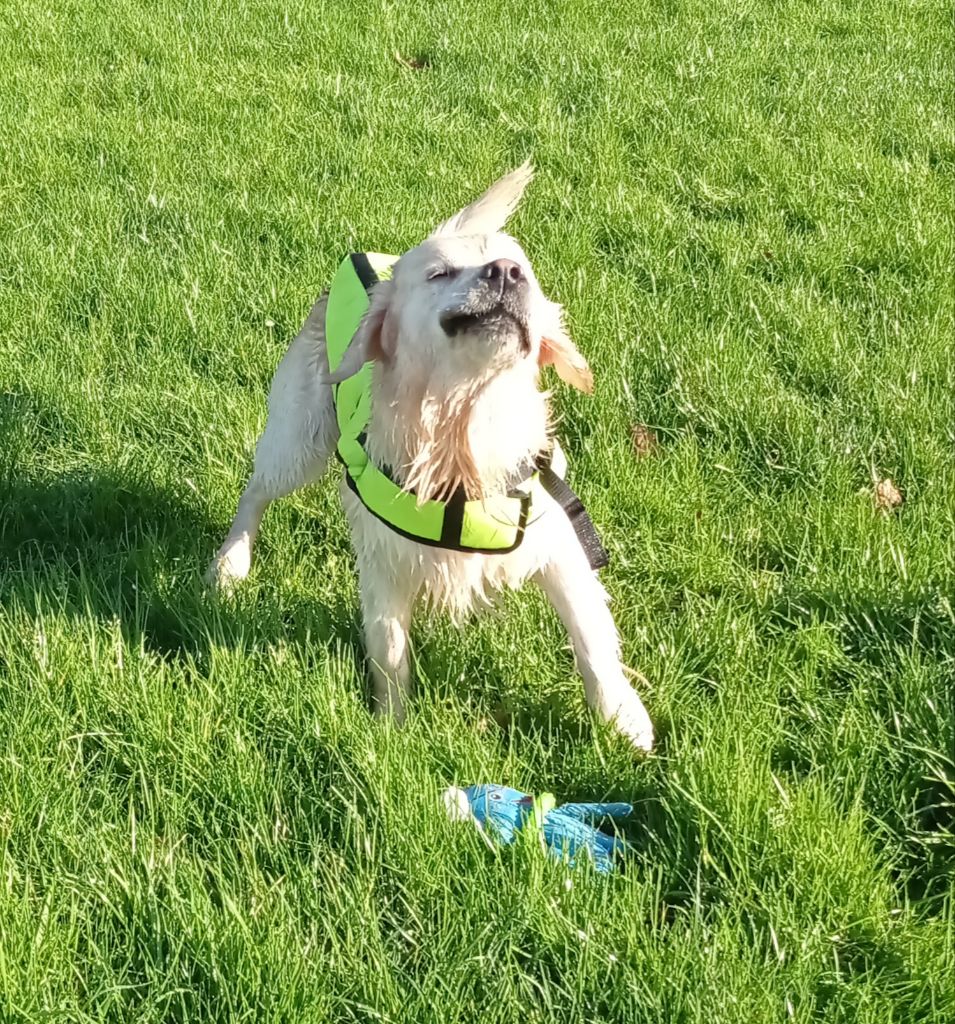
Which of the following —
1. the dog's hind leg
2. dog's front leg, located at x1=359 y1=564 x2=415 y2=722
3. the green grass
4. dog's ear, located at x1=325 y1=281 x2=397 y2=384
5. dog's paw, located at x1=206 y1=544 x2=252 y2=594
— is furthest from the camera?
the dog's hind leg

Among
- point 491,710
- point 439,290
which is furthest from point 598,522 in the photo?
point 439,290

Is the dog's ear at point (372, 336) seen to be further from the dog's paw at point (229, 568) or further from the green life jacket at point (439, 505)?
the dog's paw at point (229, 568)

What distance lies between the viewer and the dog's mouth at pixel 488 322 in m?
1.89

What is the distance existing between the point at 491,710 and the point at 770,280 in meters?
2.49

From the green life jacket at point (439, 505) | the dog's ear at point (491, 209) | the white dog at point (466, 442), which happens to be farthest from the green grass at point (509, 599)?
the dog's ear at point (491, 209)

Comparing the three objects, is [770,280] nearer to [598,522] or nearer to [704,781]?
[598,522]

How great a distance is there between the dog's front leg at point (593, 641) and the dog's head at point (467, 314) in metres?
0.42

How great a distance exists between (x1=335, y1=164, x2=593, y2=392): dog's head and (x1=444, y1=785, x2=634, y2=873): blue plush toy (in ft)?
2.75

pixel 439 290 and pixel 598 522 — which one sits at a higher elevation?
pixel 439 290

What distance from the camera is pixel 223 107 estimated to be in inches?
221

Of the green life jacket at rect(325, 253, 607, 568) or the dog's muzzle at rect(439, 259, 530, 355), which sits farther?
the green life jacket at rect(325, 253, 607, 568)

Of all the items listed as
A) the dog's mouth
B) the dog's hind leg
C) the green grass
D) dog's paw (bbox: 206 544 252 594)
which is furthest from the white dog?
dog's paw (bbox: 206 544 252 594)

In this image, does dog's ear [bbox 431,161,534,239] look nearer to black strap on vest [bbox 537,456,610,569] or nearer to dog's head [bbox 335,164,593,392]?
dog's head [bbox 335,164,593,392]

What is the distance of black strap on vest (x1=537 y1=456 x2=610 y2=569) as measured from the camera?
2.41 metres
